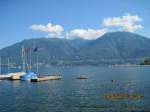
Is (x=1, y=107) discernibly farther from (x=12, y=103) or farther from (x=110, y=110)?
(x=110, y=110)

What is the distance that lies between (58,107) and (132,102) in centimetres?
1711

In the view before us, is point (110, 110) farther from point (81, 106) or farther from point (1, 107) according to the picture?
point (1, 107)

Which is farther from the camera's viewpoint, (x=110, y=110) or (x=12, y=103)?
(x=12, y=103)

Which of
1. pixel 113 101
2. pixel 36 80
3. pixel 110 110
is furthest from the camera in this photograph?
pixel 36 80

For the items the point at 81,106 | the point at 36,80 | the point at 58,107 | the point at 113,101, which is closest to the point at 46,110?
the point at 58,107

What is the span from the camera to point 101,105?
6862 centimetres

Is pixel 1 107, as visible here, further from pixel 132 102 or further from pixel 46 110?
pixel 132 102

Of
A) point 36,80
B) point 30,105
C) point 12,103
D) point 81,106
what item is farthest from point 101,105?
point 36,80

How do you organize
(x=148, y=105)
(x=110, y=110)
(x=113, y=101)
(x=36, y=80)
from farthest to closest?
(x=36, y=80) → (x=113, y=101) → (x=148, y=105) → (x=110, y=110)

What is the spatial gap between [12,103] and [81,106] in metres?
17.7

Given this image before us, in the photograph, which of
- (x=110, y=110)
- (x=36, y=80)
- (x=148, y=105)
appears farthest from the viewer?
(x=36, y=80)

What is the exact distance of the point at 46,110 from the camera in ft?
212

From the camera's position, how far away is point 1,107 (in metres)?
69.4

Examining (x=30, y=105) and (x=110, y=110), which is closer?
(x=110, y=110)
